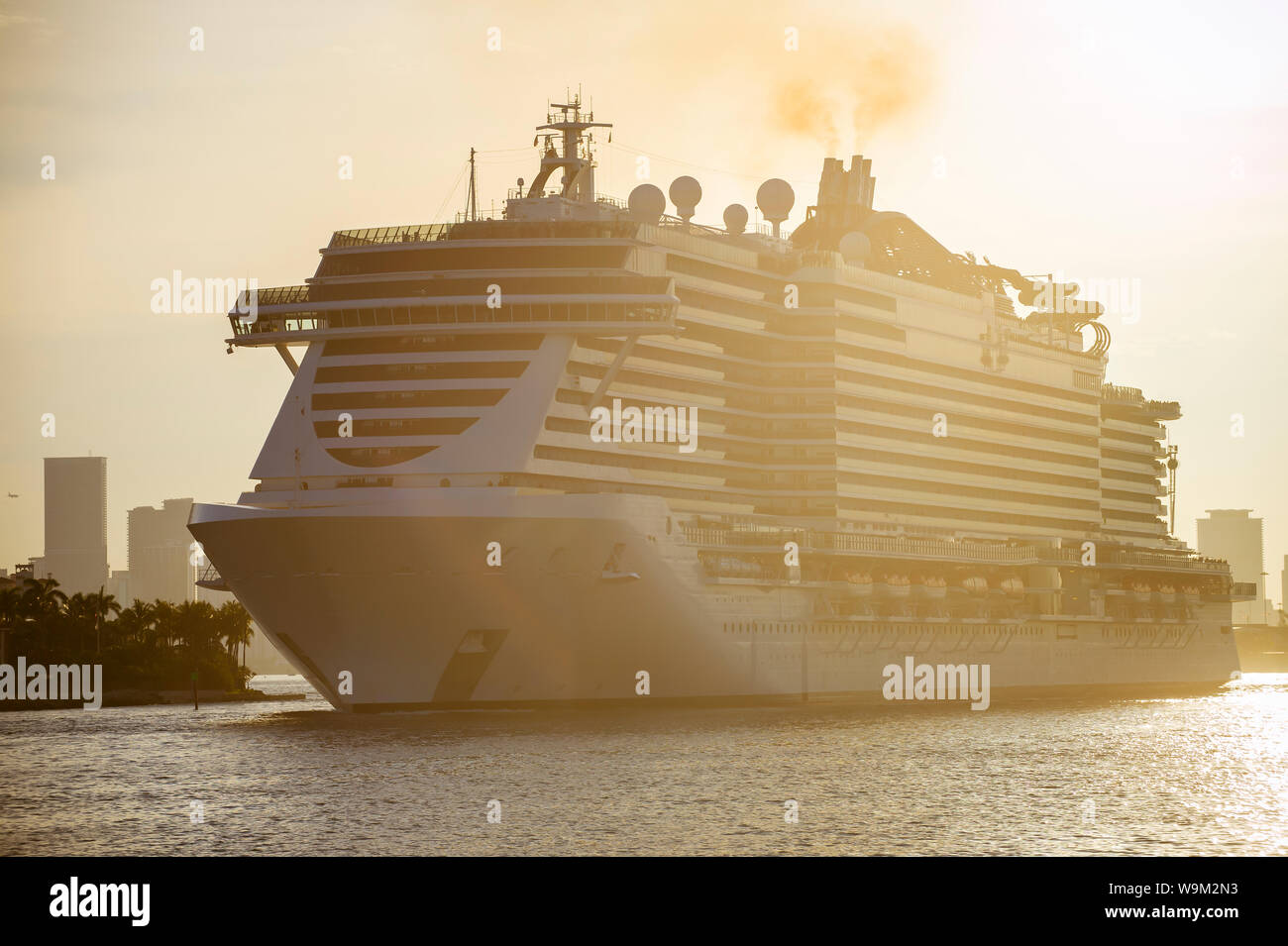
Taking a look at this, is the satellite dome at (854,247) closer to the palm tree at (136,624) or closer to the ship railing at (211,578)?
the ship railing at (211,578)

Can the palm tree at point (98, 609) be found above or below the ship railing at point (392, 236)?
below

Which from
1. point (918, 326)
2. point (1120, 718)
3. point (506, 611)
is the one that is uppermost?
point (918, 326)

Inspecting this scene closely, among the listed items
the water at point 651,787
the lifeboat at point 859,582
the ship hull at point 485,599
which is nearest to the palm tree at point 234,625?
the water at point 651,787

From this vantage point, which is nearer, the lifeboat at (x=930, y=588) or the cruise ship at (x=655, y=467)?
the cruise ship at (x=655, y=467)

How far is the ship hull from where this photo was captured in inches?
2191

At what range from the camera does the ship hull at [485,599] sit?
55656 mm

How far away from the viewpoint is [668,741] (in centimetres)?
5394

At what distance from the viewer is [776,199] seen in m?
82.9

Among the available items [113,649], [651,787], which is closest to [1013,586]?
[651,787]

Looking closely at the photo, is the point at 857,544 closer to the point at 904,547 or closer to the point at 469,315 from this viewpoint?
the point at 904,547

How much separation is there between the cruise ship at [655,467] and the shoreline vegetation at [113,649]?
178 feet

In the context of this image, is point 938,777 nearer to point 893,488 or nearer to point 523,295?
point 523,295
